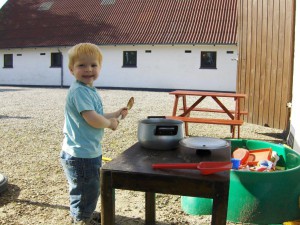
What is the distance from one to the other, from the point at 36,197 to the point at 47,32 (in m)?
21.8

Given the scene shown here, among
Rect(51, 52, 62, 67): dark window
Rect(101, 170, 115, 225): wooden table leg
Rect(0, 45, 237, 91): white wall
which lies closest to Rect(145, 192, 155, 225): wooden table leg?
Rect(101, 170, 115, 225): wooden table leg

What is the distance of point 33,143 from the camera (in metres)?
5.79

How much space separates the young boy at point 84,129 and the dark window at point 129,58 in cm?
→ 1887

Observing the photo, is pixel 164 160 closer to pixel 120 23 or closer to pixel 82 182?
pixel 82 182

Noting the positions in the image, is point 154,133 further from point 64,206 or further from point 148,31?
point 148,31

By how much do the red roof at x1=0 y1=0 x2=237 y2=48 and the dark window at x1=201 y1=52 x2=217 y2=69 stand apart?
98 centimetres

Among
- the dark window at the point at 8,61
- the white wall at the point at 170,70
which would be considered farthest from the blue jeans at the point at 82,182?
the dark window at the point at 8,61

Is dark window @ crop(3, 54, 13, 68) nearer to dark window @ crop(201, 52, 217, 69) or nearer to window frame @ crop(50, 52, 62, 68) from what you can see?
window frame @ crop(50, 52, 62, 68)

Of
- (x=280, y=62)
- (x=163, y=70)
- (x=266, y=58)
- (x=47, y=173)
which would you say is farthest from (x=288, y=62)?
(x=163, y=70)

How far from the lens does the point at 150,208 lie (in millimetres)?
2783

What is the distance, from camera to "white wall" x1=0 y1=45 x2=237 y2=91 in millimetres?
19172

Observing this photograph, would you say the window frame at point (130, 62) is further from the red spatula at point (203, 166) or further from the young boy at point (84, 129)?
the red spatula at point (203, 166)

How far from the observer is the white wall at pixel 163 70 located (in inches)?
755

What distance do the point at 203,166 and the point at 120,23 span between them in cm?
2130
